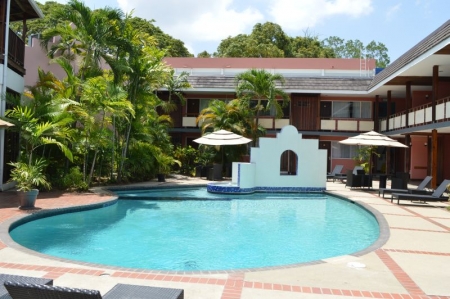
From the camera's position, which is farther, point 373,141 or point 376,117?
point 376,117

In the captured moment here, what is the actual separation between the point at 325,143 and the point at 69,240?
74.2 feet

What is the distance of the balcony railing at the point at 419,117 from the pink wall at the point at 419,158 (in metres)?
2.44

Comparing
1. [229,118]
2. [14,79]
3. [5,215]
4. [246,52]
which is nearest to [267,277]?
[5,215]

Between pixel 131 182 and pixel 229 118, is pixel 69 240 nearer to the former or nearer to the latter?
pixel 131 182

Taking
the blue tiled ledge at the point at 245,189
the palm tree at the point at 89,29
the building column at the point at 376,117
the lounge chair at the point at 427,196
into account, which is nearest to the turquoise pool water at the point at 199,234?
the lounge chair at the point at 427,196

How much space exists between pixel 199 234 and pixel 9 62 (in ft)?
32.1

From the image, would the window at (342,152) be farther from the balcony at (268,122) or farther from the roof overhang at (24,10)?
the roof overhang at (24,10)

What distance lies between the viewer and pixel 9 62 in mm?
15039

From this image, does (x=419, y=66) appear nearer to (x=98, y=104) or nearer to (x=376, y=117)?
(x=376, y=117)

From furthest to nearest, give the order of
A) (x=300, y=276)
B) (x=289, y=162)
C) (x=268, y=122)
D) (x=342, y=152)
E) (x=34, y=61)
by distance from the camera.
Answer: (x=342, y=152) → (x=268, y=122) → (x=289, y=162) → (x=34, y=61) → (x=300, y=276)

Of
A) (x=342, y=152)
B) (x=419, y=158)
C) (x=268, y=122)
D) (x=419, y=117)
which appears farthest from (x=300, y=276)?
(x=342, y=152)

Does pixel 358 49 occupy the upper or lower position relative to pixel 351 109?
upper

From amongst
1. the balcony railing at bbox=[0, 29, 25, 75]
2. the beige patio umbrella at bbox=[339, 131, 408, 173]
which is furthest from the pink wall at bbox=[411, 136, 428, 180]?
the balcony railing at bbox=[0, 29, 25, 75]

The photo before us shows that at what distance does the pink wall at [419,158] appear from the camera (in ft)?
88.6
